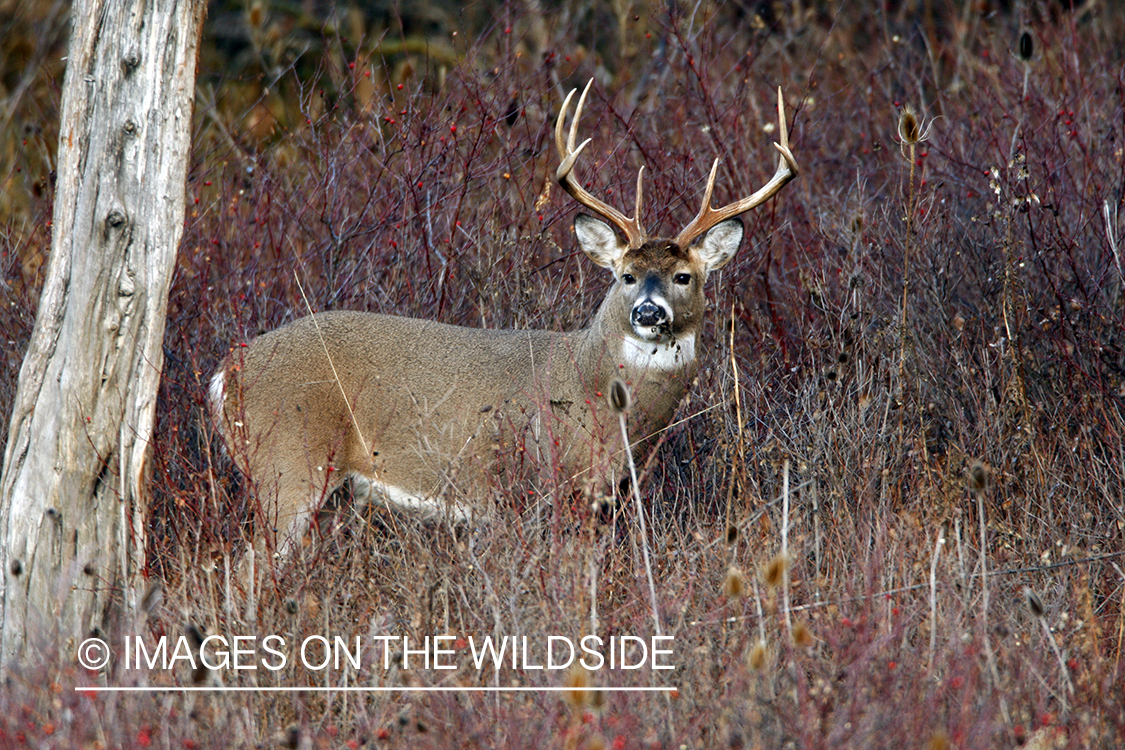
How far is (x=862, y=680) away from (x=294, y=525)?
2306 mm

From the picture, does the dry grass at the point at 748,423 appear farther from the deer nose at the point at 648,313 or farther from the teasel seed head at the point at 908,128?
the deer nose at the point at 648,313

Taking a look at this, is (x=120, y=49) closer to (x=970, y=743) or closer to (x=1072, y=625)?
(x=970, y=743)

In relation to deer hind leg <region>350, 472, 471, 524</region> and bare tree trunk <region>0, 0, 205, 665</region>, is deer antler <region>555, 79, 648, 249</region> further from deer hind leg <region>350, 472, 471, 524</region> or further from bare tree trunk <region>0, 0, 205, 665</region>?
bare tree trunk <region>0, 0, 205, 665</region>

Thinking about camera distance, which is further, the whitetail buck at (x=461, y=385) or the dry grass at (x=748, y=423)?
the whitetail buck at (x=461, y=385)

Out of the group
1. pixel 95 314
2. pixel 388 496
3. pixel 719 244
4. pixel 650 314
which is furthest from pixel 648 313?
pixel 95 314

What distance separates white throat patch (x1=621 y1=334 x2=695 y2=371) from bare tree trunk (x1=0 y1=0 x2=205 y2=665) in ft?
6.04

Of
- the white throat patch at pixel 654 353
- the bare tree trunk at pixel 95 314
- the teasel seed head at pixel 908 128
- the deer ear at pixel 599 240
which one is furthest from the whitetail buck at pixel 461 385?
the bare tree trunk at pixel 95 314

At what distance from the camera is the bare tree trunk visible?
359 centimetres

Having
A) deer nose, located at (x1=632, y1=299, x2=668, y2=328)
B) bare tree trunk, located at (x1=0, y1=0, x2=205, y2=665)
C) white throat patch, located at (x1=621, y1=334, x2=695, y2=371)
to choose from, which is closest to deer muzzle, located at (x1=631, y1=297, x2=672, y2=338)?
deer nose, located at (x1=632, y1=299, x2=668, y2=328)

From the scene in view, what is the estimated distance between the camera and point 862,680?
121 inches

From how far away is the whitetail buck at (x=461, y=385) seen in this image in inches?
182

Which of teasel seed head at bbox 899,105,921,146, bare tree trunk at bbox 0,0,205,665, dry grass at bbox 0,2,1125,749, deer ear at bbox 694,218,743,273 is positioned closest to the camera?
dry grass at bbox 0,2,1125,749

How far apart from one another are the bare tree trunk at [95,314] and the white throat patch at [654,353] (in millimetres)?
1842

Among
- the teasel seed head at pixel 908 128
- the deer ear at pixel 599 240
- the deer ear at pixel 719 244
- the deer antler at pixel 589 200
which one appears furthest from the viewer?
the deer ear at pixel 599 240
